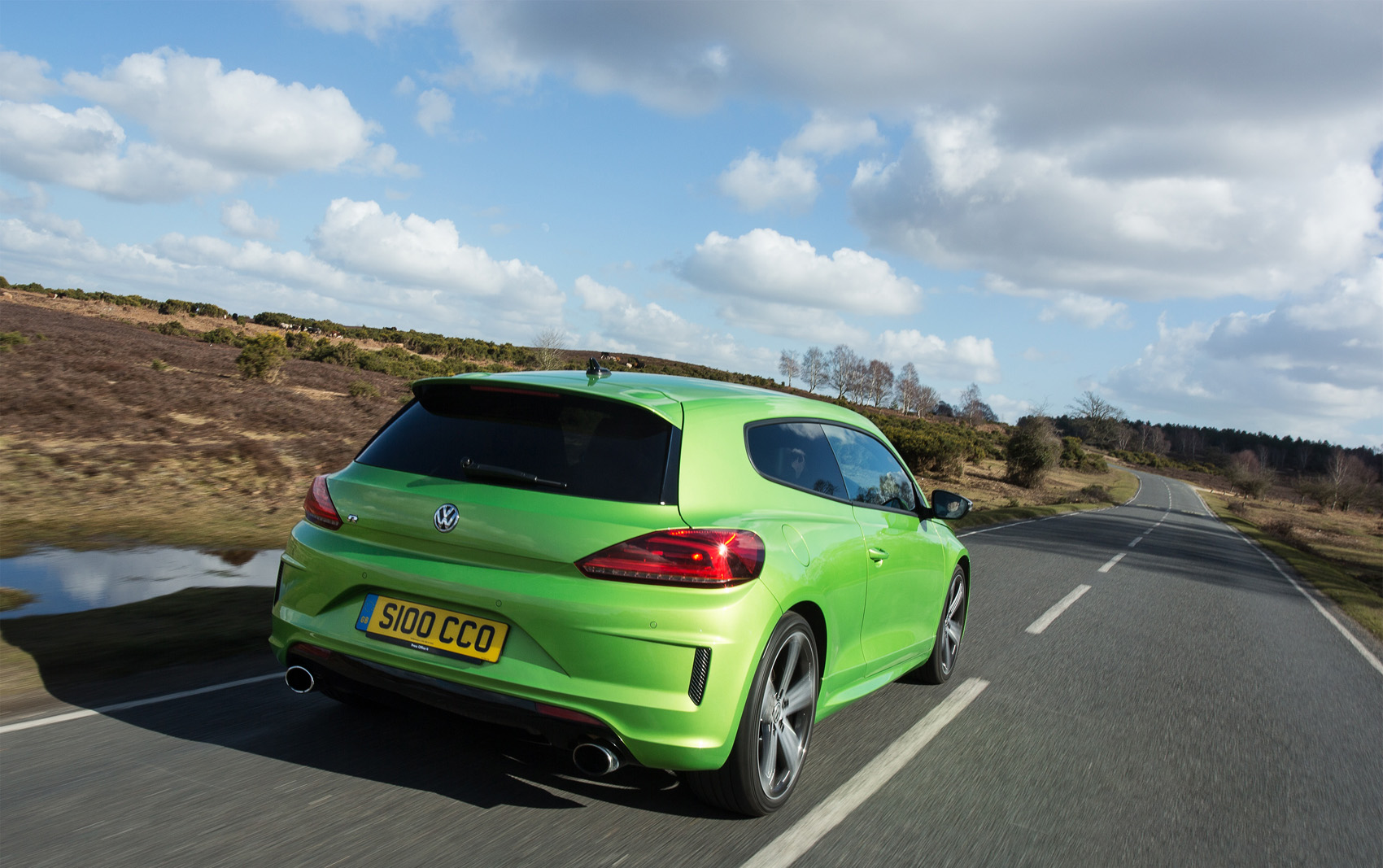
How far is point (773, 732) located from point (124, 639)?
3894mm

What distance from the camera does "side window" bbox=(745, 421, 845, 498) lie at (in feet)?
12.0

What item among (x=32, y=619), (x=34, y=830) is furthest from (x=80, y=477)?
(x=34, y=830)

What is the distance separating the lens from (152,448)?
1223 cm

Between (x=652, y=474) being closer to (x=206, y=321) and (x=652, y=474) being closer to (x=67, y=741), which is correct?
(x=67, y=741)

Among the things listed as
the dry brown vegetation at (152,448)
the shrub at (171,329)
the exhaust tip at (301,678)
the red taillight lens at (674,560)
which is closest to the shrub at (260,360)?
the dry brown vegetation at (152,448)

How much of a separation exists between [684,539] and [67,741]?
2.70 meters

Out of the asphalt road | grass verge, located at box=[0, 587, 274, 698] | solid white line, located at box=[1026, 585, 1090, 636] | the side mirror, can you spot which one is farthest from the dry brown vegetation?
solid white line, located at box=[1026, 585, 1090, 636]

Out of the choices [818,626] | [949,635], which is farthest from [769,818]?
[949,635]

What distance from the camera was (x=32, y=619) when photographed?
17.6 feet

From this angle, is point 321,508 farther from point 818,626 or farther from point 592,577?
point 818,626

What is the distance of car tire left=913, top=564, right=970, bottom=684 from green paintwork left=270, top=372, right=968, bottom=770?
5.98 ft

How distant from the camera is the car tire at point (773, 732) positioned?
316 centimetres

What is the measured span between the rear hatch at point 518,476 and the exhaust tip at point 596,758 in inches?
23.3

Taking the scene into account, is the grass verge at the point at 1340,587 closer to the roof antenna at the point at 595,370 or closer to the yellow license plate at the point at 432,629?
the roof antenna at the point at 595,370
